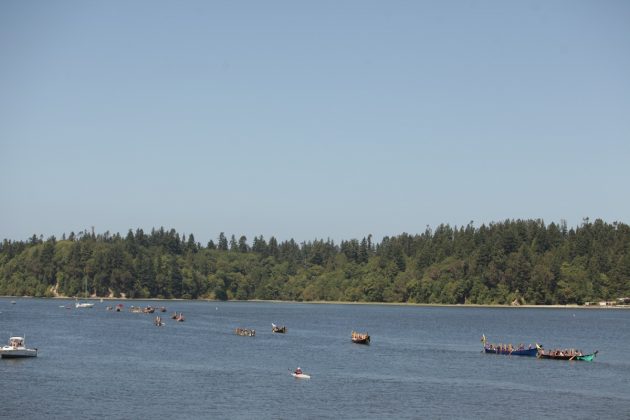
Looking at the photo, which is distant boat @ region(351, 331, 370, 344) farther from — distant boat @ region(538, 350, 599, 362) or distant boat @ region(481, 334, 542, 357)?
distant boat @ region(538, 350, 599, 362)

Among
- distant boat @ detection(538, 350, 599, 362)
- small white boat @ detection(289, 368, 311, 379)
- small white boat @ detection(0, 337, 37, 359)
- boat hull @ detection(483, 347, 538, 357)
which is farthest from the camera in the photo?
boat hull @ detection(483, 347, 538, 357)

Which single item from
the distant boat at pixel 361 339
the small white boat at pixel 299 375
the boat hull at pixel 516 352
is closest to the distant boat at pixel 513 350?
the boat hull at pixel 516 352

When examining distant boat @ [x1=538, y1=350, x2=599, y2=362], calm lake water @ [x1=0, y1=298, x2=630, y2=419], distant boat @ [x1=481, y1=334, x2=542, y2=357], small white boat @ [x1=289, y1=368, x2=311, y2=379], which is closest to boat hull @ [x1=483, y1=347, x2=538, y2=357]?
distant boat @ [x1=481, y1=334, x2=542, y2=357]

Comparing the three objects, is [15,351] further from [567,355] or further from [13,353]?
[567,355]

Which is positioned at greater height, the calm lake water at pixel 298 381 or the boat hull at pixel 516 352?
the boat hull at pixel 516 352

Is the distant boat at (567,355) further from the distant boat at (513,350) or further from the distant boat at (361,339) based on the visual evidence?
the distant boat at (361,339)

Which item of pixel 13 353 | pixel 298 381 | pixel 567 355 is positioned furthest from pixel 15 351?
pixel 567 355

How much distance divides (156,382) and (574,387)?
153ft

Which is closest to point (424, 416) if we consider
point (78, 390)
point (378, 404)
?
point (378, 404)

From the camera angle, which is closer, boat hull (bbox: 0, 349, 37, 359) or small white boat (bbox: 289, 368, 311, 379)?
small white boat (bbox: 289, 368, 311, 379)

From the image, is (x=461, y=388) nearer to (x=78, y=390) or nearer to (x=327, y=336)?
(x=78, y=390)

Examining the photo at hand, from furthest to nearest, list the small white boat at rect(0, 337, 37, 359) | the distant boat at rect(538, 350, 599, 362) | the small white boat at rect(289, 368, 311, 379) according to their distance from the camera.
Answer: the distant boat at rect(538, 350, 599, 362) → the small white boat at rect(0, 337, 37, 359) → the small white boat at rect(289, 368, 311, 379)

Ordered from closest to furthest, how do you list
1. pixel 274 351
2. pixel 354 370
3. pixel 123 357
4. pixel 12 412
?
pixel 12 412
pixel 354 370
pixel 123 357
pixel 274 351

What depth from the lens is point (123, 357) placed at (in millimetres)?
122438
